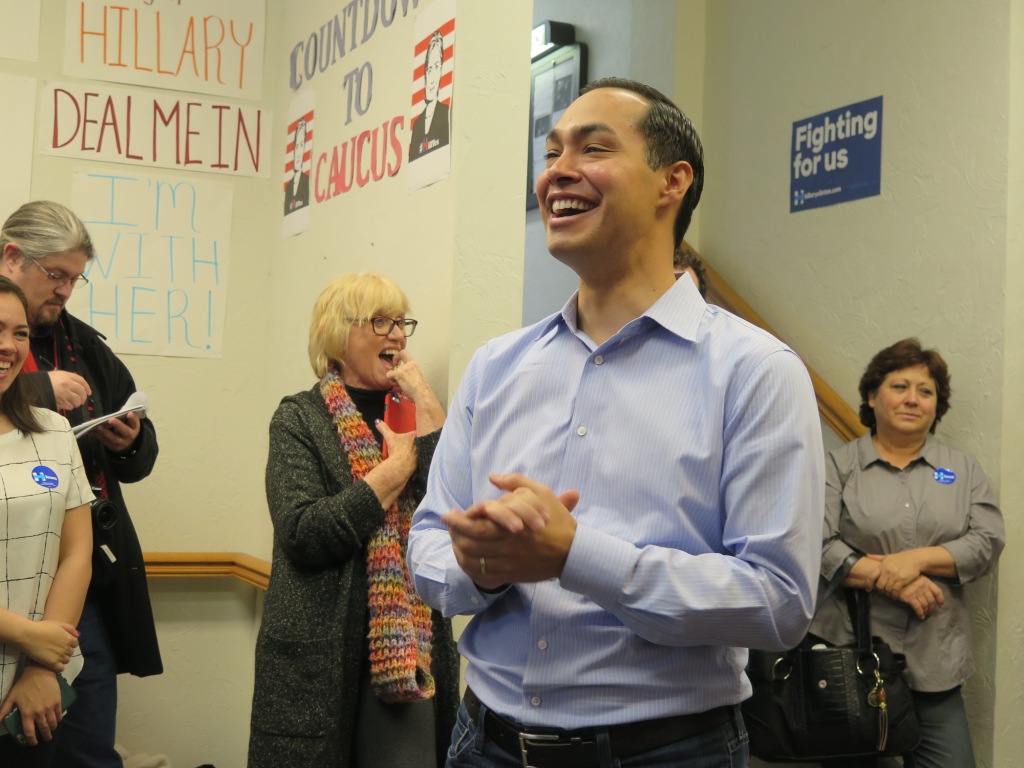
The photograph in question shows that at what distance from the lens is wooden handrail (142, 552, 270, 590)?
139 inches

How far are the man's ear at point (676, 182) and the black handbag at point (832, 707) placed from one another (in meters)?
1.78

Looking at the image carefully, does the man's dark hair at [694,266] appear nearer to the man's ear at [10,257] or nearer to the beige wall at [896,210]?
the beige wall at [896,210]

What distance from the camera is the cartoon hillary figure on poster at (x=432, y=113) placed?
2.52 m

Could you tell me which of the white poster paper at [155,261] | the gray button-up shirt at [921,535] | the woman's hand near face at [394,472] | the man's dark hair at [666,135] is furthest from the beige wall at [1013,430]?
the white poster paper at [155,261]

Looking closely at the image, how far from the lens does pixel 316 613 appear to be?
2.30 metres

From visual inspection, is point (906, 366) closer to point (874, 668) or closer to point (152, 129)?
point (874, 668)

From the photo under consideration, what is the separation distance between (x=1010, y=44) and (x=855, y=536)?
1.49m

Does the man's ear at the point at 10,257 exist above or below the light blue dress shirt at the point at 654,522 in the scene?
above

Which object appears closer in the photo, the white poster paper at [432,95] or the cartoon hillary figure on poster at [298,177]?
the white poster paper at [432,95]

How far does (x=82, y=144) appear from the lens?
3.50 meters

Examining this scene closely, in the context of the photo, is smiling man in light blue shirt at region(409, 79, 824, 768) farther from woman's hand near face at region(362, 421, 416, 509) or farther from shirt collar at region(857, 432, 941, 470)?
shirt collar at region(857, 432, 941, 470)

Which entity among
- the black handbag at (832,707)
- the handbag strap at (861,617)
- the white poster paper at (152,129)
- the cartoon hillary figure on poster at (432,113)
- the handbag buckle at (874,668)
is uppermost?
the white poster paper at (152,129)

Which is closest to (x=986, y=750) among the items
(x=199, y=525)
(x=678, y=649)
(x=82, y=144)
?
(x=678, y=649)

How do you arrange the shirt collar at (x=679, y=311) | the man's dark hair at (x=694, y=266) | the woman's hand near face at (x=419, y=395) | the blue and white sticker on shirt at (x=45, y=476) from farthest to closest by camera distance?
the man's dark hair at (x=694, y=266) → the woman's hand near face at (x=419, y=395) → the blue and white sticker on shirt at (x=45, y=476) → the shirt collar at (x=679, y=311)
